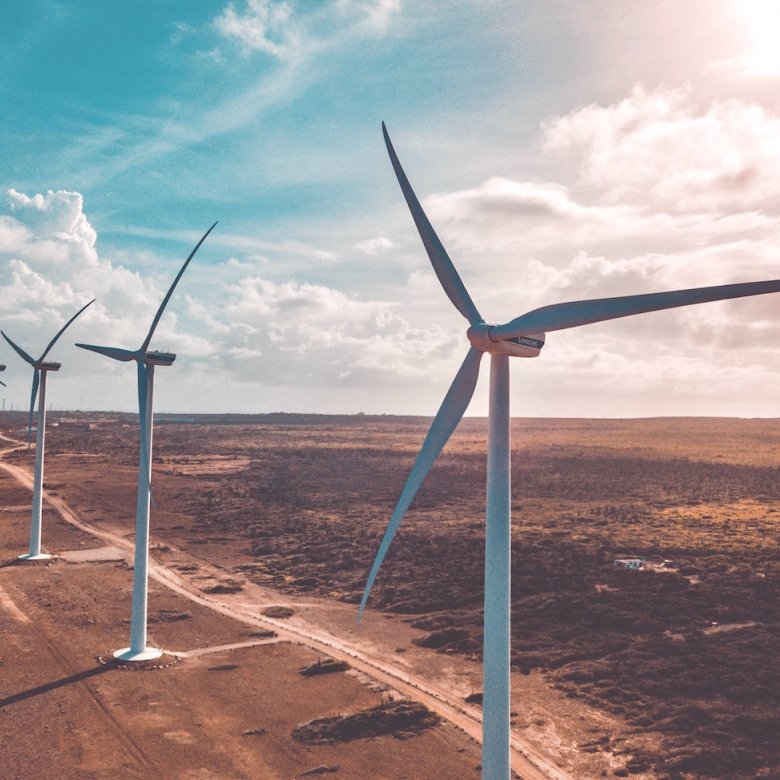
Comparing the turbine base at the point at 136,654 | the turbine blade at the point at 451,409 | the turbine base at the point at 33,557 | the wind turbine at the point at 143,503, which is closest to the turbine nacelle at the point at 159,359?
the wind turbine at the point at 143,503

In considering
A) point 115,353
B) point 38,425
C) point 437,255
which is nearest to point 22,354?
point 38,425

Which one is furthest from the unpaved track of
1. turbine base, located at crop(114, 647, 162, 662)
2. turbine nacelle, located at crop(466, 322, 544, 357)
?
turbine nacelle, located at crop(466, 322, 544, 357)

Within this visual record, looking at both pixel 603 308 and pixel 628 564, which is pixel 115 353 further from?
pixel 628 564

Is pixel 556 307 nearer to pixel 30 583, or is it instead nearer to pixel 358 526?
pixel 30 583

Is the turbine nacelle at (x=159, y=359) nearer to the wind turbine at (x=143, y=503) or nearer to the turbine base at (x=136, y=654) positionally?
the wind turbine at (x=143, y=503)

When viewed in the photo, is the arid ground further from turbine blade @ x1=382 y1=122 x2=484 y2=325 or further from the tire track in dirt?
turbine blade @ x1=382 y1=122 x2=484 y2=325
